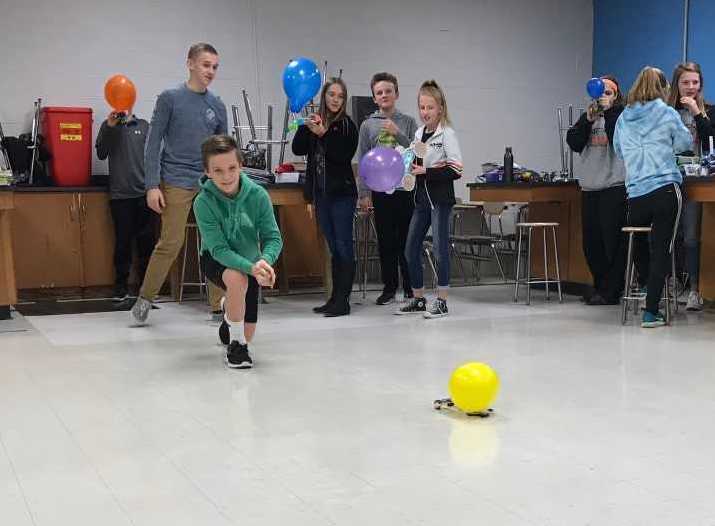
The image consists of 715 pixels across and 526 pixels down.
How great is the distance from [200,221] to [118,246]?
2852 millimetres

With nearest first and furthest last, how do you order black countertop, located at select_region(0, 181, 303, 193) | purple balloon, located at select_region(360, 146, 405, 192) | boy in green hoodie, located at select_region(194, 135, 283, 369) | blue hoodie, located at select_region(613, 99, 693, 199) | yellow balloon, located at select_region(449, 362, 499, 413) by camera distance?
Answer: yellow balloon, located at select_region(449, 362, 499, 413) < boy in green hoodie, located at select_region(194, 135, 283, 369) < blue hoodie, located at select_region(613, 99, 693, 199) < purple balloon, located at select_region(360, 146, 405, 192) < black countertop, located at select_region(0, 181, 303, 193)

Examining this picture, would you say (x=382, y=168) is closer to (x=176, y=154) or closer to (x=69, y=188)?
(x=176, y=154)

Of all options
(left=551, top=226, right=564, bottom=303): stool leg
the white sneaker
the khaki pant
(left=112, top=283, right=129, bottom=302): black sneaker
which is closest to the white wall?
(left=112, top=283, right=129, bottom=302): black sneaker

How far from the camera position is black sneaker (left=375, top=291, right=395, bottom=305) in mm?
6070

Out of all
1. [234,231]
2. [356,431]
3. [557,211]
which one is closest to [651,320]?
[557,211]

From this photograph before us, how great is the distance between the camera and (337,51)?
7.88 metres

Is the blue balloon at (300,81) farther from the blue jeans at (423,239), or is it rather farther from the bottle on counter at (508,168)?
the bottle on counter at (508,168)

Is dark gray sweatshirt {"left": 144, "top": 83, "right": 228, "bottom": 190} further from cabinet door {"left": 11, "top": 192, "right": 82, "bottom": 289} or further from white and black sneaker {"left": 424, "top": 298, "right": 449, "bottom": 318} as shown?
cabinet door {"left": 11, "top": 192, "right": 82, "bottom": 289}

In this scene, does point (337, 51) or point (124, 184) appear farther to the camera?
point (337, 51)

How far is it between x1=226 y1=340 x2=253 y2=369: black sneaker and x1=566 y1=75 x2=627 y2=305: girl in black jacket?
9.84 ft

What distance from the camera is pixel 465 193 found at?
8.58 meters

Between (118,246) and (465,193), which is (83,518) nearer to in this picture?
(118,246)

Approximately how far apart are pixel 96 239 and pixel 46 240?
372 millimetres

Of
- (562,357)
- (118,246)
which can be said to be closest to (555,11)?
(118,246)
